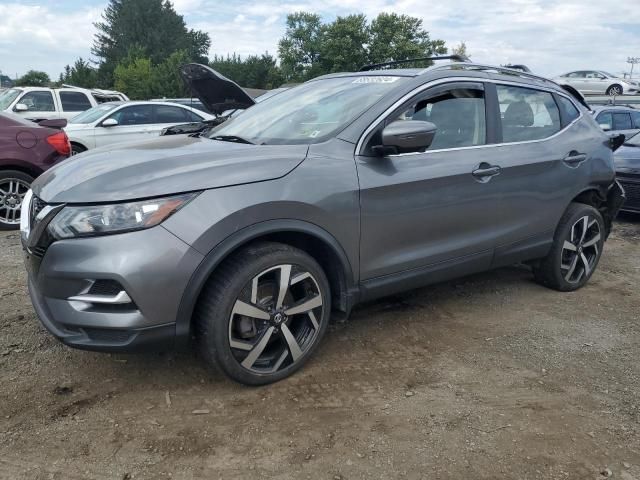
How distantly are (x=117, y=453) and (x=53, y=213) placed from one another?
43.6 inches

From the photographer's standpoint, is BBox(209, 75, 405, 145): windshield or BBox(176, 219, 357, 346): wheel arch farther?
BBox(209, 75, 405, 145): windshield

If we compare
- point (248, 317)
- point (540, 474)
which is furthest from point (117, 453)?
point (540, 474)

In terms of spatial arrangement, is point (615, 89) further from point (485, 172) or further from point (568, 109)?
point (485, 172)

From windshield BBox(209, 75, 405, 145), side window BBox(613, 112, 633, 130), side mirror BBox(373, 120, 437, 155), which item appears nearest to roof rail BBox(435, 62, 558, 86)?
windshield BBox(209, 75, 405, 145)

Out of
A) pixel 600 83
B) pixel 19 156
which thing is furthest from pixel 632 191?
pixel 600 83

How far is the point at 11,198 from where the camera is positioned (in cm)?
616

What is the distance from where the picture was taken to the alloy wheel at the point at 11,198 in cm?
609

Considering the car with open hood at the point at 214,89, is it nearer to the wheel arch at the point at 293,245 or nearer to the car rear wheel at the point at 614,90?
the wheel arch at the point at 293,245

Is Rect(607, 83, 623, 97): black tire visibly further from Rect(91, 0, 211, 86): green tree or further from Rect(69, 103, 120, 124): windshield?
Rect(91, 0, 211, 86): green tree

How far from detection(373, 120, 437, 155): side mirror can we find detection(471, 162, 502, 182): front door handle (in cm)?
64

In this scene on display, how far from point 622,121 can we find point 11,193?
13.0m

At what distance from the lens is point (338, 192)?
289 centimetres

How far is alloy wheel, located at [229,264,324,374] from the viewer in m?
2.69

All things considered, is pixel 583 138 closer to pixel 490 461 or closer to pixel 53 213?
pixel 490 461
